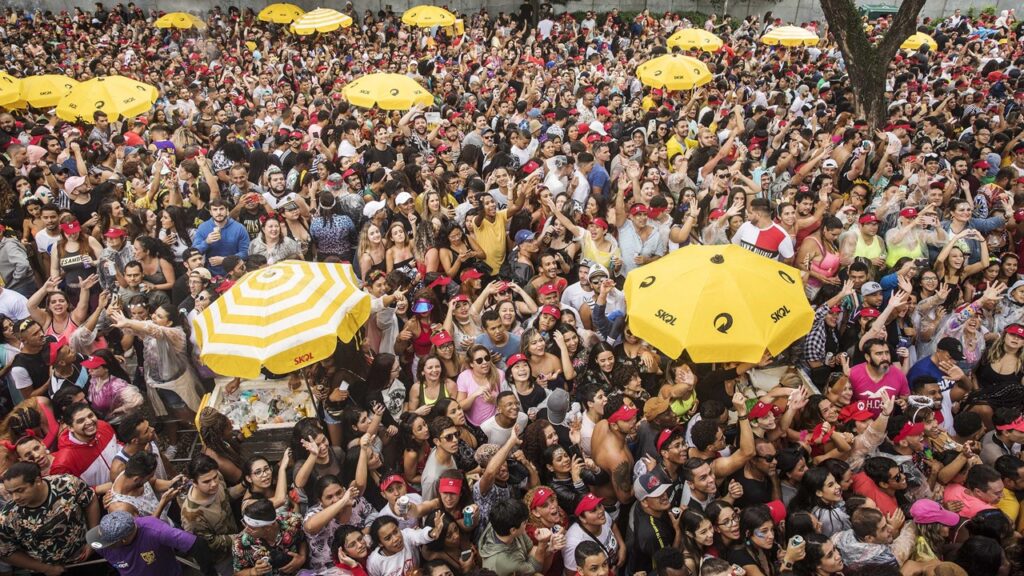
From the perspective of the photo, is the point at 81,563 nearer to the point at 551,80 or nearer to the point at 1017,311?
the point at 1017,311

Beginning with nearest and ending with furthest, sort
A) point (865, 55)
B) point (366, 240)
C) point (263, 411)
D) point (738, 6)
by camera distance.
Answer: point (263, 411) < point (366, 240) < point (865, 55) < point (738, 6)

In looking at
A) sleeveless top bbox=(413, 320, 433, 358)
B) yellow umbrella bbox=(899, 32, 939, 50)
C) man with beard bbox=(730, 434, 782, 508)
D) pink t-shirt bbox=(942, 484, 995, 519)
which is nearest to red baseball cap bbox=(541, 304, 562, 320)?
sleeveless top bbox=(413, 320, 433, 358)

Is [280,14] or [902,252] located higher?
[902,252]

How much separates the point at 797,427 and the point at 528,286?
282 centimetres

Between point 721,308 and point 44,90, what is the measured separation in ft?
36.1

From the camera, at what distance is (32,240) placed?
787 centimetres

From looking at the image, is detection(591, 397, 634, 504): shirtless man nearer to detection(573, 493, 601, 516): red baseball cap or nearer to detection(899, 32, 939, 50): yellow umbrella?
detection(573, 493, 601, 516): red baseball cap

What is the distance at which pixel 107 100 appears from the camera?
9.28 meters

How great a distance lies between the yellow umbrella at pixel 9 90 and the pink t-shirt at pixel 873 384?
11.5 meters

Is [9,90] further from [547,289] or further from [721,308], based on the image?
[721,308]

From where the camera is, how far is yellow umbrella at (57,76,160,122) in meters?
9.25

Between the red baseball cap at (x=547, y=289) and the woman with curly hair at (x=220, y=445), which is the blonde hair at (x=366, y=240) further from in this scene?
the woman with curly hair at (x=220, y=445)

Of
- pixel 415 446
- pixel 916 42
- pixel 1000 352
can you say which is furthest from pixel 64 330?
pixel 916 42

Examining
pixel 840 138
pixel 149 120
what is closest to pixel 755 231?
pixel 840 138
